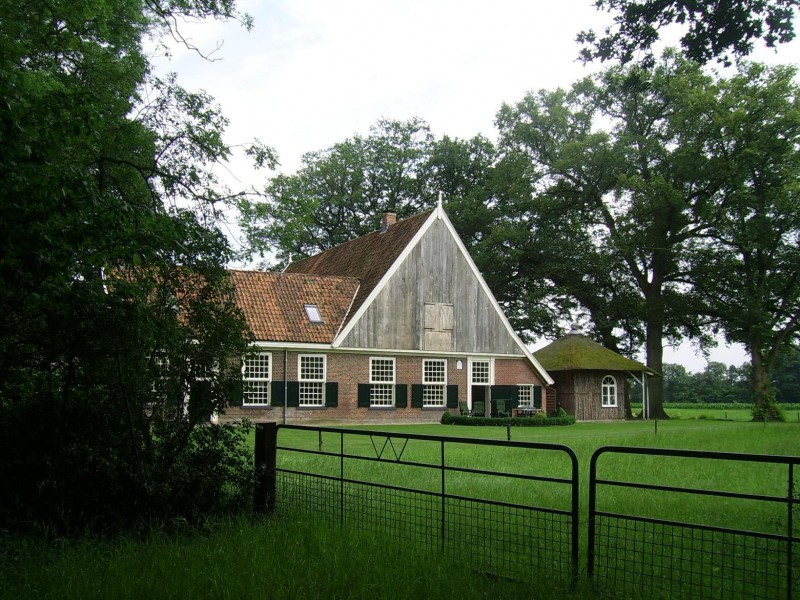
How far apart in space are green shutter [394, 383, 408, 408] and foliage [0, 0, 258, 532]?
71.1 feet

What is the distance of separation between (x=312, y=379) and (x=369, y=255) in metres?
7.15

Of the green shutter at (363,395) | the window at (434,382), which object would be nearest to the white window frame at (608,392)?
the window at (434,382)

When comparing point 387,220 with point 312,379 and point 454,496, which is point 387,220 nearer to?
point 312,379

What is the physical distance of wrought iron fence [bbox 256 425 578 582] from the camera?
5934mm

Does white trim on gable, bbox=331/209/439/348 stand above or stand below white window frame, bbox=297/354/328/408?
above

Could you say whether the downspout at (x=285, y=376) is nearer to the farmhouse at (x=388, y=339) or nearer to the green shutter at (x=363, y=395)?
the farmhouse at (x=388, y=339)

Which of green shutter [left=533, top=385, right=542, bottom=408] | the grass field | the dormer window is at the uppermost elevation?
the dormer window

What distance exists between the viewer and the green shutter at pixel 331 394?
1121 inches

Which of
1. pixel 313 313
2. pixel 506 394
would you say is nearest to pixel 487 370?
pixel 506 394

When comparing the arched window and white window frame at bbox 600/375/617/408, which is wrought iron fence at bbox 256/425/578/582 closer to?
white window frame at bbox 600/375/617/408

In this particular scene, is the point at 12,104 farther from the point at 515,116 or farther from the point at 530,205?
the point at 515,116

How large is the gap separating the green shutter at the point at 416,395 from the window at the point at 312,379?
383 cm

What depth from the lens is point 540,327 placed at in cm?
4525

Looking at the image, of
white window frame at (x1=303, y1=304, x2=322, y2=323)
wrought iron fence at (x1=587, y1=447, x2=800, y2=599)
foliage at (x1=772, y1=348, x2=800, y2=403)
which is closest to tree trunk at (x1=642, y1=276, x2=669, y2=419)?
white window frame at (x1=303, y1=304, x2=322, y2=323)
